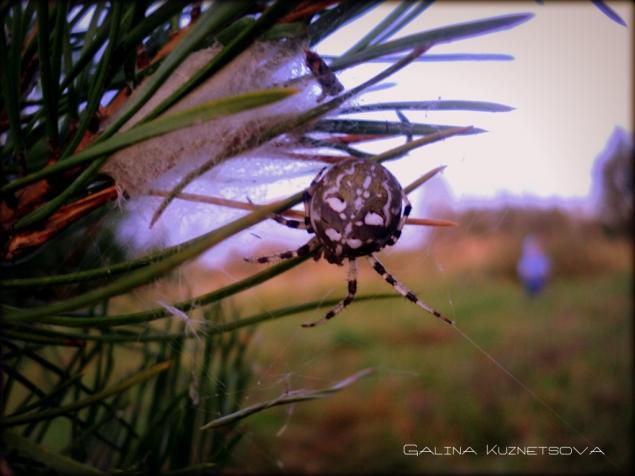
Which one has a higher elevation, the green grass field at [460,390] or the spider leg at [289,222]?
the spider leg at [289,222]

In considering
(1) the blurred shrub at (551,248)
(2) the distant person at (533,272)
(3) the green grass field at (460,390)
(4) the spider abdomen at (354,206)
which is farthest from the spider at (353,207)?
(1) the blurred shrub at (551,248)

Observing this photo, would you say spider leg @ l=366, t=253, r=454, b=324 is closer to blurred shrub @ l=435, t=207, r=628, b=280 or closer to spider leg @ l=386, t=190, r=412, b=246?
spider leg @ l=386, t=190, r=412, b=246

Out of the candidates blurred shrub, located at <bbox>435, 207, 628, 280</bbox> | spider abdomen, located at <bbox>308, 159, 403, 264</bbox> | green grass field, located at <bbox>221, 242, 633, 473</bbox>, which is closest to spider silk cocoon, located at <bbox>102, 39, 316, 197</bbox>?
spider abdomen, located at <bbox>308, 159, 403, 264</bbox>

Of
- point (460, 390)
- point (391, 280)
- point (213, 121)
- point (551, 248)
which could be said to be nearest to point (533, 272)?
point (460, 390)

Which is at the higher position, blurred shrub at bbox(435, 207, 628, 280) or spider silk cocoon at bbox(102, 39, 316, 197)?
spider silk cocoon at bbox(102, 39, 316, 197)

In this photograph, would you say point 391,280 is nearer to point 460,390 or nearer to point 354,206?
point 354,206

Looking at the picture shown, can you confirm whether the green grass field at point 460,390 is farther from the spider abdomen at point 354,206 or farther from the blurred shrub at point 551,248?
the blurred shrub at point 551,248
